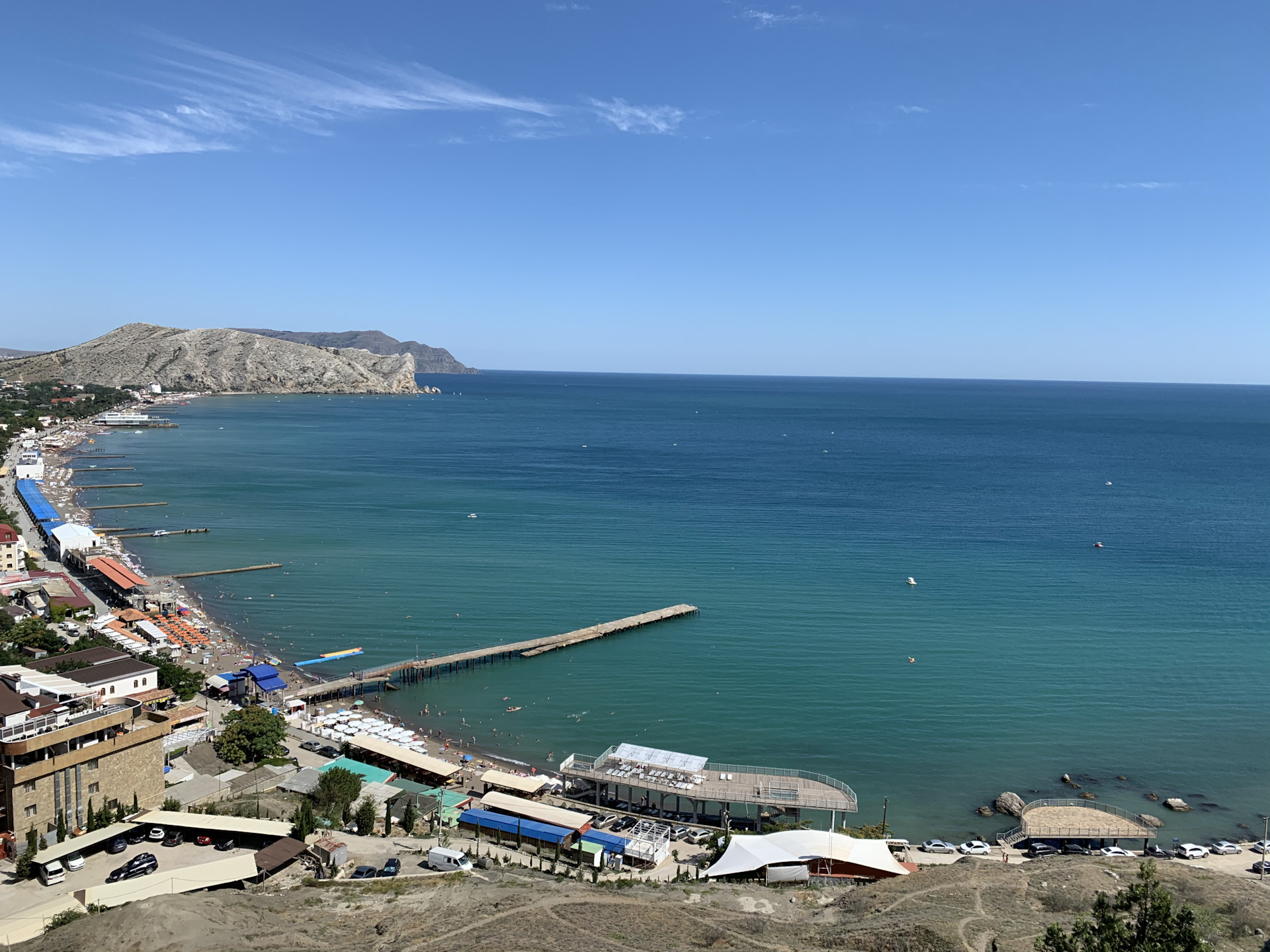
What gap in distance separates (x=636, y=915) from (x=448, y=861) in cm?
748

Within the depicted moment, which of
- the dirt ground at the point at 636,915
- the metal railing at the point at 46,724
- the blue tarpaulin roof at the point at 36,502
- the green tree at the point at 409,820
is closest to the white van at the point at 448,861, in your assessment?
the dirt ground at the point at 636,915

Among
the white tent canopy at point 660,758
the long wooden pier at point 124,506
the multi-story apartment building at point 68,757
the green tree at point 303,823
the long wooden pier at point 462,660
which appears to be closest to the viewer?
the multi-story apartment building at point 68,757

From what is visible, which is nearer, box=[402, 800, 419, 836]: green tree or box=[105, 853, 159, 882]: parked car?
box=[105, 853, 159, 882]: parked car

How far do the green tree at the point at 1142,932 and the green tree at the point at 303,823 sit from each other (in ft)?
72.6

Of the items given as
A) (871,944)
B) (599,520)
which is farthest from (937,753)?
(599,520)

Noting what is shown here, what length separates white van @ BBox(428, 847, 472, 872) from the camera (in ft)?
87.2

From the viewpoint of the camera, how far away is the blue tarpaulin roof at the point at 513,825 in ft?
98.9

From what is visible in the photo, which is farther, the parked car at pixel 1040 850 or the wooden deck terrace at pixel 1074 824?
the wooden deck terrace at pixel 1074 824

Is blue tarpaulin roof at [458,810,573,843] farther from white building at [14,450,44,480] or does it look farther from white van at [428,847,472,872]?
white building at [14,450,44,480]

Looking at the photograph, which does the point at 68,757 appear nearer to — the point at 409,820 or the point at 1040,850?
the point at 409,820

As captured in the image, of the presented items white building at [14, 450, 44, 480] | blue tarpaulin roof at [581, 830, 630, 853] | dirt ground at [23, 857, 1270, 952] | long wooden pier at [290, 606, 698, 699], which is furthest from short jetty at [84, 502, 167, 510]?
blue tarpaulin roof at [581, 830, 630, 853]

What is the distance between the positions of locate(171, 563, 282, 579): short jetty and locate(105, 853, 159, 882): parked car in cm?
4225

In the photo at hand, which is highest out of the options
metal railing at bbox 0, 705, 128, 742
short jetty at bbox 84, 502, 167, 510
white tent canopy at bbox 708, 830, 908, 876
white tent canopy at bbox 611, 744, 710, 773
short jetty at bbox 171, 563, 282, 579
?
metal railing at bbox 0, 705, 128, 742

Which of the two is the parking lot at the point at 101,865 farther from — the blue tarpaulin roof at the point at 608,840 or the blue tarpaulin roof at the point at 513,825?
the blue tarpaulin roof at the point at 608,840
